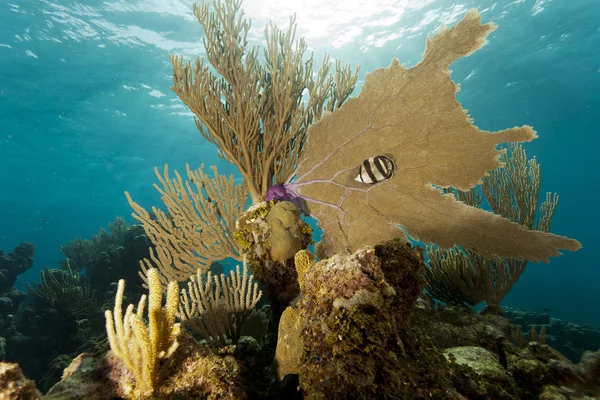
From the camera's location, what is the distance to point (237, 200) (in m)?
4.15

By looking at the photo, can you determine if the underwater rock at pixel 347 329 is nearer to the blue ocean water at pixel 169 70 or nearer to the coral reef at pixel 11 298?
the coral reef at pixel 11 298

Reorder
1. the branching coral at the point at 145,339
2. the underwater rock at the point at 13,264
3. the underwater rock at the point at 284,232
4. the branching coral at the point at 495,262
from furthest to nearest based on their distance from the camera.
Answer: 1. the underwater rock at the point at 13,264
2. the branching coral at the point at 495,262
3. the underwater rock at the point at 284,232
4. the branching coral at the point at 145,339

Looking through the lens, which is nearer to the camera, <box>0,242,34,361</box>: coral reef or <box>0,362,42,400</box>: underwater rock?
<box>0,362,42,400</box>: underwater rock

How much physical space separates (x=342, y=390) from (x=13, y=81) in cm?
3208

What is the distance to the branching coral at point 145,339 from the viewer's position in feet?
5.93

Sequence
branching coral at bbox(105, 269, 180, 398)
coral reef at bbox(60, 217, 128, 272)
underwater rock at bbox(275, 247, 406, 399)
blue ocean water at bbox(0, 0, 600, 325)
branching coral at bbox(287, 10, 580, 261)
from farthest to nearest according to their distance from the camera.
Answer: blue ocean water at bbox(0, 0, 600, 325) → coral reef at bbox(60, 217, 128, 272) → branching coral at bbox(287, 10, 580, 261) → branching coral at bbox(105, 269, 180, 398) → underwater rock at bbox(275, 247, 406, 399)

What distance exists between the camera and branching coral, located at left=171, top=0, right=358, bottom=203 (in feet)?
12.6

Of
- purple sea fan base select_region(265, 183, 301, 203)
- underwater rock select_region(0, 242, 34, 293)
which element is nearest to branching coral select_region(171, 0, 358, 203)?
purple sea fan base select_region(265, 183, 301, 203)

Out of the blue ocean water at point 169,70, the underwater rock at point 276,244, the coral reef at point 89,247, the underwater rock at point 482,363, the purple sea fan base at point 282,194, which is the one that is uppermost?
the blue ocean water at point 169,70

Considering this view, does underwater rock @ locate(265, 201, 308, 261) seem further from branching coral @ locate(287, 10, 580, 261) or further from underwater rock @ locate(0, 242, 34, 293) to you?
underwater rock @ locate(0, 242, 34, 293)

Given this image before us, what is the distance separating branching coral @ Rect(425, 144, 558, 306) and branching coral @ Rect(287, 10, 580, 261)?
2.51m

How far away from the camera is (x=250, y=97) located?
12.8ft

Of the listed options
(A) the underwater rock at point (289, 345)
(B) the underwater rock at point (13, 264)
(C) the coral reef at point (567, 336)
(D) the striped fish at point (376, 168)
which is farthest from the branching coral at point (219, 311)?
(B) the underwater rock at point (13, 264)

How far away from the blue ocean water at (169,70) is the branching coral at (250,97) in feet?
42.1
